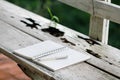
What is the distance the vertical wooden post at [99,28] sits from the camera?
274 centimetres

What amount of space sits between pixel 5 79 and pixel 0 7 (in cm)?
100

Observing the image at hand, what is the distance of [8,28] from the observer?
2.86m

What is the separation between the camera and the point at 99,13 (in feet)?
8.79

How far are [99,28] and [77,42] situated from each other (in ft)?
0.58

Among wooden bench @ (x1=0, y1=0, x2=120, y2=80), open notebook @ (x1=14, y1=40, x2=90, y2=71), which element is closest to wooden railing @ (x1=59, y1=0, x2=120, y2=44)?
wooden bench @ (x1=0, y1=0, x2=120, y2=80)

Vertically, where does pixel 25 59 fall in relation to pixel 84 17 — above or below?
above

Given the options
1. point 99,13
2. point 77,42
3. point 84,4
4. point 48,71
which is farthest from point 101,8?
point 48,71

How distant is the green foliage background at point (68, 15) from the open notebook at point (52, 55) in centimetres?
535

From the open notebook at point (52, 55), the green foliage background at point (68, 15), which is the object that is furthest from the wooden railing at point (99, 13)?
the green foliage background at point (68, 15)

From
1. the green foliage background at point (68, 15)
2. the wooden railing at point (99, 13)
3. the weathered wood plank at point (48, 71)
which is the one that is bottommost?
the green foliage background at point (68, 15)

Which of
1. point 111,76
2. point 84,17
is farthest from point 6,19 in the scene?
point 84,17

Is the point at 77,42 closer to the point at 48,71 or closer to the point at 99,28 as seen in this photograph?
the point at 99,28

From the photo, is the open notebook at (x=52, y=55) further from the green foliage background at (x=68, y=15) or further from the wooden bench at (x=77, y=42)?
the green foliage background at (x=68, y=15)

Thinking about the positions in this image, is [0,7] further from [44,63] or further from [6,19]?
[44,63]
